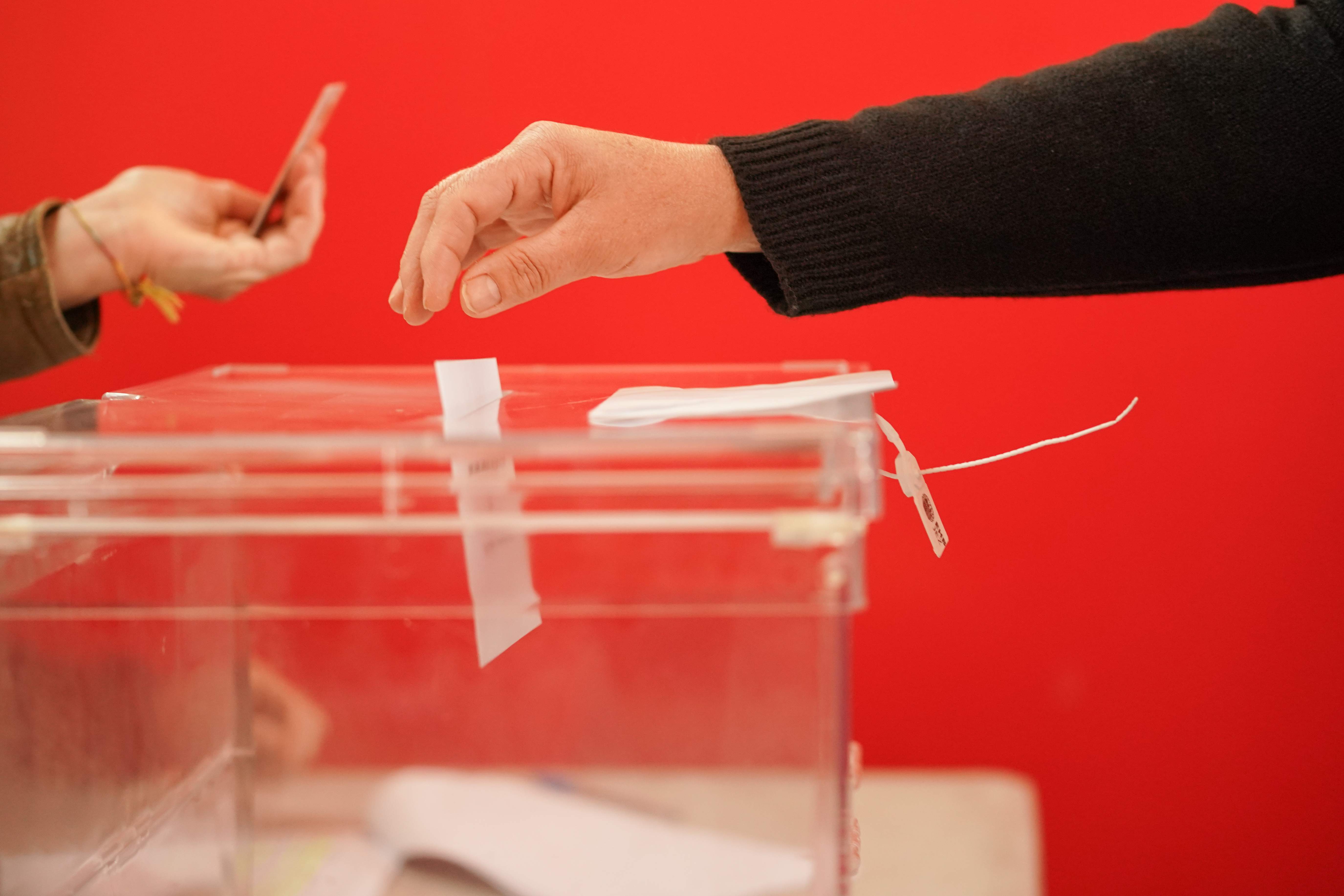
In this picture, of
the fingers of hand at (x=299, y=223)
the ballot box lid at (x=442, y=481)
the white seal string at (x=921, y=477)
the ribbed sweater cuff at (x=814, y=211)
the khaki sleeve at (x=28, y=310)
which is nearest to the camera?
the ballot box lid at (x=442, y=481)

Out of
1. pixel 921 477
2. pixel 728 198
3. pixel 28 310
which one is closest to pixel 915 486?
pixel 921 477

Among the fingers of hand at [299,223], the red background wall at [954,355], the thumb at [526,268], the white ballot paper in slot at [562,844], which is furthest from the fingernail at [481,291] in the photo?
the red background wall at [954,355]

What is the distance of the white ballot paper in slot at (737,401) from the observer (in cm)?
51

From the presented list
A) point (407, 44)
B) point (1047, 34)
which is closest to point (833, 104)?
point (1047, 34)

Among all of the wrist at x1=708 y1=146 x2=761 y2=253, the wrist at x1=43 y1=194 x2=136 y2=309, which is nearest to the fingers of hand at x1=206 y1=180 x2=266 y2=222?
the wrist at x1=43 y1=194 x2=136 y2=309

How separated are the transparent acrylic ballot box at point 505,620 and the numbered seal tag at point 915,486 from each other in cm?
13

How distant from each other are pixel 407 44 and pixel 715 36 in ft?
1.39

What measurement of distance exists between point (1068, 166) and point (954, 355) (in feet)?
2.42

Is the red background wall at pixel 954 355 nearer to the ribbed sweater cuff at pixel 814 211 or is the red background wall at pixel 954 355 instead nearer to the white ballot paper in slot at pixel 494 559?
the ribbed sweater cuff at pixel 814 211

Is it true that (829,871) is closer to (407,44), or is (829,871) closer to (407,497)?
(407,497)

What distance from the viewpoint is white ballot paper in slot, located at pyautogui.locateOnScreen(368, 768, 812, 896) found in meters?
0.45

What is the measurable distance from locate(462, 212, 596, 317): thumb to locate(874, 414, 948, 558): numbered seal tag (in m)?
0.22

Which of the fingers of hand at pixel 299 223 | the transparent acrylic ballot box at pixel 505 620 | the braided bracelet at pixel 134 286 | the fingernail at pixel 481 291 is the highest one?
the fingers of hand at pixel 299 223

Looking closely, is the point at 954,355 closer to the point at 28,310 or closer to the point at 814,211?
the point at 814,211
